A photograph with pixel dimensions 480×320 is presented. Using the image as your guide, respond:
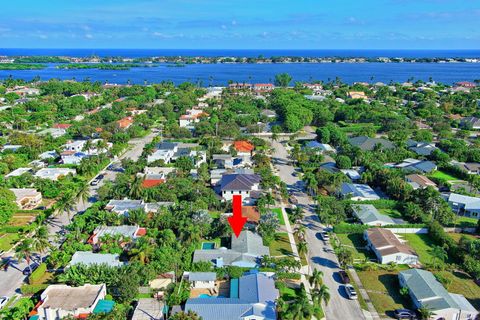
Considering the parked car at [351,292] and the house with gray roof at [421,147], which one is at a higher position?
the house with gray roof at [421,147]

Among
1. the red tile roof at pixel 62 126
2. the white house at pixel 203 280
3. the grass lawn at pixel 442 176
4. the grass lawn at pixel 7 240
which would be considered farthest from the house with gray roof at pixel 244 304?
the red tile roof at pixel 62 126

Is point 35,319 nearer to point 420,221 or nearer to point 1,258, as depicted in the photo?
point 1,258

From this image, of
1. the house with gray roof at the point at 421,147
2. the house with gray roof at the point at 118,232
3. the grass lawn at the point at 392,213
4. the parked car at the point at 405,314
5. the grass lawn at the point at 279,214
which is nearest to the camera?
the parked car at the point at 405,314

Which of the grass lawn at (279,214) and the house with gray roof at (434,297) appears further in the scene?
the grass lawn at (279,214)

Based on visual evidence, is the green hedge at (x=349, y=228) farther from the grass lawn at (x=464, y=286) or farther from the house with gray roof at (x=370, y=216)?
the grass lawn at (x=464, y=286)

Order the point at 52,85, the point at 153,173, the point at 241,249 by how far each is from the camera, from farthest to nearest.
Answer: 1. the point at 52,85
2. the point at 153,173
3. the point at 241,249

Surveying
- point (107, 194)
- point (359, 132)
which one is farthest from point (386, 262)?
point (359, 132)
